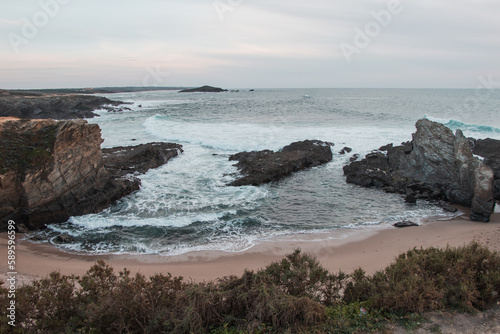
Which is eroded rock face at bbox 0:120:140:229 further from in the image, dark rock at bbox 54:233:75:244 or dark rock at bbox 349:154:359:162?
dark rock at bbox 349:154:359:162

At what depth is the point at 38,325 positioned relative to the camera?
16.1ft

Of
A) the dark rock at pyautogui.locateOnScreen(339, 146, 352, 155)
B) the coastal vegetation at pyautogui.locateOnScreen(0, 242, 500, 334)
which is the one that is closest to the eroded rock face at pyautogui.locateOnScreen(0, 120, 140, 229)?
the coastal vegetation at pyautogui.locateOnScreen(0, 242, 500, 334)

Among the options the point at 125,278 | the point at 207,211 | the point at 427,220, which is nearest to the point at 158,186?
the point at 207,211

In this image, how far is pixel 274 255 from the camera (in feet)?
32.6

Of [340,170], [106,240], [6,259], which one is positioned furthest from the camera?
[340,170]

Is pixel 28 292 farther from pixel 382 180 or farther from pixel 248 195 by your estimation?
pixel 382 180

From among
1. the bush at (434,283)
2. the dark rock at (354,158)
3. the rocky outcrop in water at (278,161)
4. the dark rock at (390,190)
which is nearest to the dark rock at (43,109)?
the rocky outcrop in water at (278,161)

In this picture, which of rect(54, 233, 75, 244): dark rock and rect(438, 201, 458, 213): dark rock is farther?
rect(438, 201, 458, 213): dark rock

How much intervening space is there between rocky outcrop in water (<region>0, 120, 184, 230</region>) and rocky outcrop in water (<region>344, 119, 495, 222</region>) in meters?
13.5

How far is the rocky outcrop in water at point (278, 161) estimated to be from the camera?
17656 mm

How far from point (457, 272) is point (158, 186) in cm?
1379

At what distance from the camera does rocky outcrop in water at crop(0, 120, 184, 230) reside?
37.9 feet

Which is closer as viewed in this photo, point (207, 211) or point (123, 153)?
point (207, 211)

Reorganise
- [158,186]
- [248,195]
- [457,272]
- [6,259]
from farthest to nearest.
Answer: [158,186] < [248,195] < [6,259] < [457,272]
